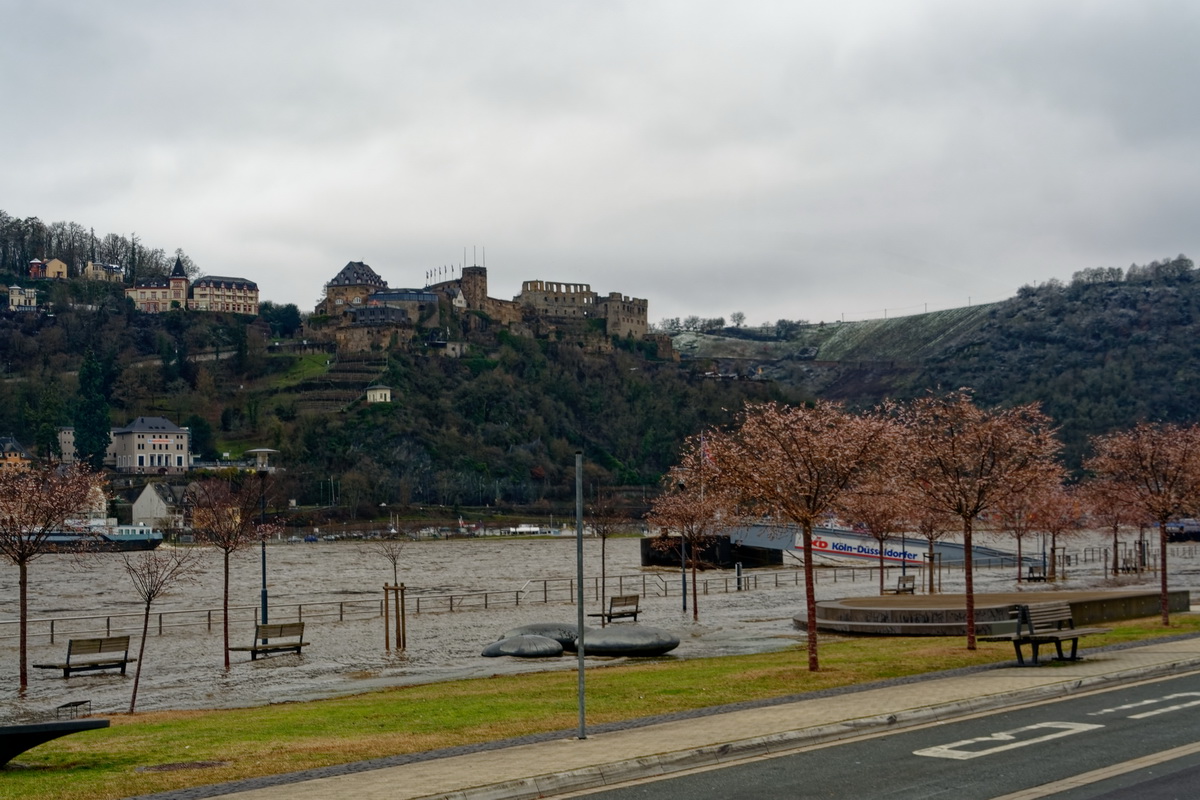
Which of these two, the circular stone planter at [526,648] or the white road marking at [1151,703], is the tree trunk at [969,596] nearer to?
the white road marking at [1151,703]

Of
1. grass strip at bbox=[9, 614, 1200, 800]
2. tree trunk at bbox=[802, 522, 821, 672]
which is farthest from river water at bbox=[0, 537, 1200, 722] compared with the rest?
tree trunk at bbox=[802, 522, 821, 672]

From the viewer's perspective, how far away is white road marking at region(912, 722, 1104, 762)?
13070mm

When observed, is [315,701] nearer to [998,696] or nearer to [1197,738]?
[998,696]

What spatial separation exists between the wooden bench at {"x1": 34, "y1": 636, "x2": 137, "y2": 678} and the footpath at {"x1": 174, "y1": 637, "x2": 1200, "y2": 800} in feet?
66.6

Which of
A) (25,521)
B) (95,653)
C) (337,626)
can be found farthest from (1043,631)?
(337,626)

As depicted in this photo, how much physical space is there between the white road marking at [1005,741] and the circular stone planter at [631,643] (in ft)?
50.1

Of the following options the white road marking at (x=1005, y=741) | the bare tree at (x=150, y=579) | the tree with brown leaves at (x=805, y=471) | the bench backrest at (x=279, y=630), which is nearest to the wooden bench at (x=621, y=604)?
the bench backrest at (x=279, y=630)

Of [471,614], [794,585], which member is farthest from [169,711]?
[794,585]

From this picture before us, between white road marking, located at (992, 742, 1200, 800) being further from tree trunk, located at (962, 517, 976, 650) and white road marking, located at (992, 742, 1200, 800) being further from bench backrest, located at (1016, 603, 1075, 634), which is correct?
tree trunk, located at (962, 517, 976, 650)

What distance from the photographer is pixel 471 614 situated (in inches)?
1908

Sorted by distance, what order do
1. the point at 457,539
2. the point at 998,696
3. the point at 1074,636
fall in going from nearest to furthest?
the point at 998,696, the point at 1074,636, the point at 457,539

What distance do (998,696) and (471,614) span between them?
111 feet

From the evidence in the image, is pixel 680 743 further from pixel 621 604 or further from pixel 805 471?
pixel 621 604

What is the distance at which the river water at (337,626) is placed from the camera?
1078 inches
